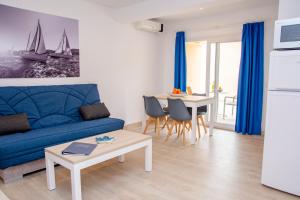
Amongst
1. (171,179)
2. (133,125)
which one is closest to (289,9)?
(171,179)

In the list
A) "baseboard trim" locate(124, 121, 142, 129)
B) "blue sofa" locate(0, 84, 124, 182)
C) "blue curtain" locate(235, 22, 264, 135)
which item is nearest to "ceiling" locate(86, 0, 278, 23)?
"blue curtain" locate(235, 22, 264, 135)

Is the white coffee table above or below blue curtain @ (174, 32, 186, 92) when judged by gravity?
below

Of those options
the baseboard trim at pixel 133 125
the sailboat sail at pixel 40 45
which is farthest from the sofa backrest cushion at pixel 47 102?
the baseboard trim at pixel 133 125

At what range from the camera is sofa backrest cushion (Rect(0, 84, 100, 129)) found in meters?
2.97

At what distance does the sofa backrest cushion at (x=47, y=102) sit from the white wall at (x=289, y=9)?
9.83 ft

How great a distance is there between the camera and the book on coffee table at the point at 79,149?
2.19m

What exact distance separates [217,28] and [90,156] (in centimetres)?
394

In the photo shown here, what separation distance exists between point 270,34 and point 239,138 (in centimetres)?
204

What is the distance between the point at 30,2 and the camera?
327 cm

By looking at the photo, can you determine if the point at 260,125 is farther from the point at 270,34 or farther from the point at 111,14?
the point at 111,14

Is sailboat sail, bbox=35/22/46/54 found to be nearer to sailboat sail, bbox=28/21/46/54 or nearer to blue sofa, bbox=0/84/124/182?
sailboat sail, bbox=28/21/46/54

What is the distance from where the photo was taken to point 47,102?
332cm

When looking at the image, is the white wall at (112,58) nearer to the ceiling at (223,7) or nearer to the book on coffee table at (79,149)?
the ceiling at (223,7)

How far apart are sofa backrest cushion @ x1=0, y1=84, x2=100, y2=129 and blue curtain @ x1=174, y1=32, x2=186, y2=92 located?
7.61ft
